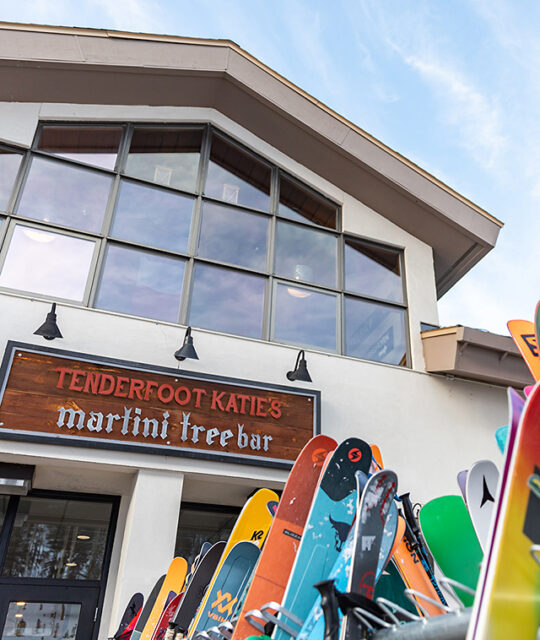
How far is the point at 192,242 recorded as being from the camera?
585 cm

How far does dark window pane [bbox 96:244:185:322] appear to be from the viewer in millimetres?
5285

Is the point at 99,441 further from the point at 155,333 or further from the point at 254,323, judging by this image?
the point at 254,323

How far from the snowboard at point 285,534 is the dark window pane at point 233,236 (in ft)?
14.3

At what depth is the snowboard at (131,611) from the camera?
151 inches

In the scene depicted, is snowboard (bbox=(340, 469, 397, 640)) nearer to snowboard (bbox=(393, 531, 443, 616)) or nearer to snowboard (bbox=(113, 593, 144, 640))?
snowboard (bbox=(393, 531, 443, 616))

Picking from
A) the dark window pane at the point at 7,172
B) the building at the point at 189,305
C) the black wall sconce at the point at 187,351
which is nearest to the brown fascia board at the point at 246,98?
the building at the point at 189,305

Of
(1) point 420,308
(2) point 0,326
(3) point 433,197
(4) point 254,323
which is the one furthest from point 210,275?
(3) point 433,197

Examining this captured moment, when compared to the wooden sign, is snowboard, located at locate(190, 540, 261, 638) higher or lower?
lower

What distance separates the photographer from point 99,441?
4473mm

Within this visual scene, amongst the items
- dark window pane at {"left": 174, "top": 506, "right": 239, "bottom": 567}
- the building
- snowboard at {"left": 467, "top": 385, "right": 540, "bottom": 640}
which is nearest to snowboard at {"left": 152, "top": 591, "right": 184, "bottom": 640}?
the building

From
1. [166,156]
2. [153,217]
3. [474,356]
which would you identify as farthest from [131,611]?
[166,156]

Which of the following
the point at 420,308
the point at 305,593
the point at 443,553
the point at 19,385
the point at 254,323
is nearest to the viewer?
the point at 305,593

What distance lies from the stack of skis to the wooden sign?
221cm

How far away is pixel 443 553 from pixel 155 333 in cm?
388
